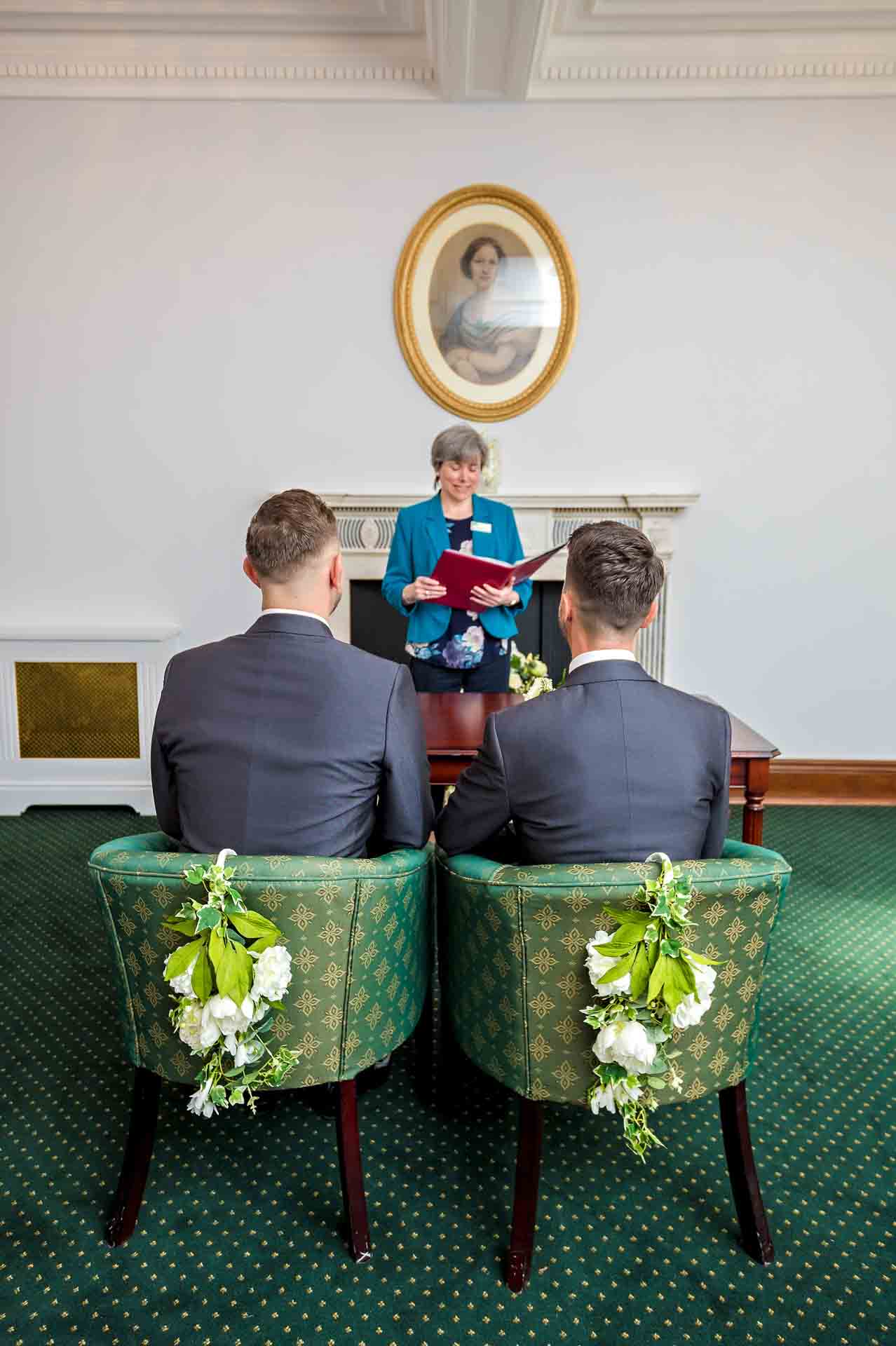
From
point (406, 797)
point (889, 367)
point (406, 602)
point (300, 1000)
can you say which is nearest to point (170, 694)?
point (406, 797)

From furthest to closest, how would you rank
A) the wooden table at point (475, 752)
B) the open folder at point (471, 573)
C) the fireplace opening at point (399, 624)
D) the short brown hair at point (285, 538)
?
the fireplace opening at point (399, 624)
the open folder at point (471, 573)
the wooden table at point (475, 752)
the short brown hair at point (285, 538)

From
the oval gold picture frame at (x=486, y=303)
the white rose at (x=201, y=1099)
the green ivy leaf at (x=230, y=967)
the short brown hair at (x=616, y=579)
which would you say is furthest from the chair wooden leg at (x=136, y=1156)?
the oval gold picture frame at (x=486, y=303)

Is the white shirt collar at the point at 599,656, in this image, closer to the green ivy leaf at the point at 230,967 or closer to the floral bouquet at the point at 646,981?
the floral bouquet at the point at 646,981

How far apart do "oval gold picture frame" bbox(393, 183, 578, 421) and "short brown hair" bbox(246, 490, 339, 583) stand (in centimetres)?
295

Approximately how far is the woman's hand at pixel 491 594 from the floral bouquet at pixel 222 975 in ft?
5.75

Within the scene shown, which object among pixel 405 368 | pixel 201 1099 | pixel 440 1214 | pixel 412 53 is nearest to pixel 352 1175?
pixel 440 1214

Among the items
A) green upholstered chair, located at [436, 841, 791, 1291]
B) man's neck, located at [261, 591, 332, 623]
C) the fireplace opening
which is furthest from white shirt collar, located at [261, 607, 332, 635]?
the fireplace opening

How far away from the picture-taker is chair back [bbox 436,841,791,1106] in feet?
4.98

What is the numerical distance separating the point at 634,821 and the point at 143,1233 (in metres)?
1.33

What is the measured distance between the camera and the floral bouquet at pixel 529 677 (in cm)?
289

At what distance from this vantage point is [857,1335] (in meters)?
1.59

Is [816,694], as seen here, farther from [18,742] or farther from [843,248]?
[18,742]

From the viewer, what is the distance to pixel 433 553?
3.47m

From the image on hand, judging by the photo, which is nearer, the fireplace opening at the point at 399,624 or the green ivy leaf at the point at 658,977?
the green ivy leaf at the point at 658,977
